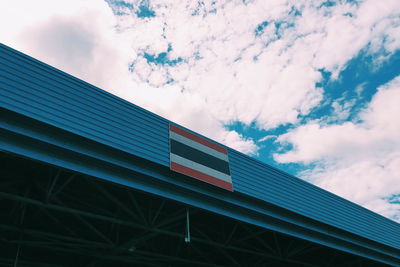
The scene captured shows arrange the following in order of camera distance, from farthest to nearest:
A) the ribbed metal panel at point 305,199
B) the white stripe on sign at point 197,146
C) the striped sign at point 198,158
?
the ribbed metal panel at point 305,199
the white stripe on sign at point 197,146
the striped sign at point 198,158

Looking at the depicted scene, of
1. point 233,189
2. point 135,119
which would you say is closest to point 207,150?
point 233,189

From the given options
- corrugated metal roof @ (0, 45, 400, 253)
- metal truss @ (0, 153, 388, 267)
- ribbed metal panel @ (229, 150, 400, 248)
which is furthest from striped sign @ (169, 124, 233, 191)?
metal truss @ (0, 153, 388, 267)

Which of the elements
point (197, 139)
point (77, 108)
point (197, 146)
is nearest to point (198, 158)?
point (197, 146)

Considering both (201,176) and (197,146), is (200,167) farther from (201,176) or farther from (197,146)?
(197,146)

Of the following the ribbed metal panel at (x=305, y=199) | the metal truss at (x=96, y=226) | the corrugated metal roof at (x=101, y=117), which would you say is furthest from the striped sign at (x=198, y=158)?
the metal truss at (x=96, y=226)

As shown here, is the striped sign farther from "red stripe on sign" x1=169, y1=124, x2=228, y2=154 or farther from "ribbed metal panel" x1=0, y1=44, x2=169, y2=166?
"ribbed metal panel" x1=0, y1=44, x2=169, y2=166

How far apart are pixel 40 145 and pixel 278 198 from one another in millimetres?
11304

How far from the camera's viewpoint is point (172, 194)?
42.6ft

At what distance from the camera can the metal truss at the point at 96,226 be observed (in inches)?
473

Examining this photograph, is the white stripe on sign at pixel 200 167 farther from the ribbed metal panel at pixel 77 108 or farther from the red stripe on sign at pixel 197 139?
the red stripe on sign at pixel 197 139

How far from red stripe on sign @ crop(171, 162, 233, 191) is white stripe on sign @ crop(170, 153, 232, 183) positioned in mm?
142

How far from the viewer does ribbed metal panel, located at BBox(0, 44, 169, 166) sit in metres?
10.6

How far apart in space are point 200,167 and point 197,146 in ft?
3.36

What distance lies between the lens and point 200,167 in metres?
14.2
